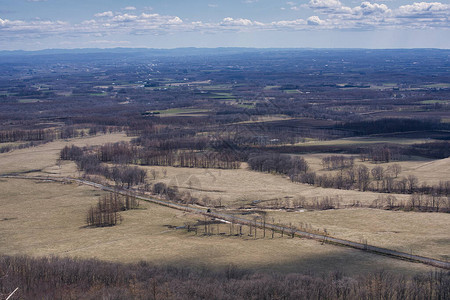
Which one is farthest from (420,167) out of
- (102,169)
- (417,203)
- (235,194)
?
(102,169)

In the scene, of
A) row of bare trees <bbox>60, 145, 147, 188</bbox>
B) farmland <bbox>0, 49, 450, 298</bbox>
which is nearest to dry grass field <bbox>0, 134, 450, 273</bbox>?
farmland <bbox>0, 49, 450, 298</bbox>

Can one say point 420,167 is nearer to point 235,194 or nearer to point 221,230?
point 235,194

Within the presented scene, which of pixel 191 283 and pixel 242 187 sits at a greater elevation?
pixel 191 283

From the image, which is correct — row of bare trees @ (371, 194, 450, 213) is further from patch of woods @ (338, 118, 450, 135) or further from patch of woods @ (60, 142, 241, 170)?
patch of woods @ (338, 118, 450, 135)

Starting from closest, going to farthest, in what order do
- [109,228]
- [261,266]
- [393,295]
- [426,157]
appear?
1. [393,295]
2. [261,266]
3. [109,228]
4. [426,157]

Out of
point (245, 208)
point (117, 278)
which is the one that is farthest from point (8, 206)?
point (117, 278)

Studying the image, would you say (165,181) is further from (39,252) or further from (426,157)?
A: (426,157)

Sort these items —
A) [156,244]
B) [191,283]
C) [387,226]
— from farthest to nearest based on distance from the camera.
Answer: [387,226], [156,244], [191,283]
